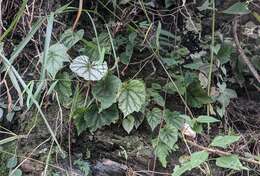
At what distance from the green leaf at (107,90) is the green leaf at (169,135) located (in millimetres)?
214

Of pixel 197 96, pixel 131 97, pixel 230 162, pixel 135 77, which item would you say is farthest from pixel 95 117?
pixel 230 162

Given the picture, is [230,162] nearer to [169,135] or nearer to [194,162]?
[194,162]

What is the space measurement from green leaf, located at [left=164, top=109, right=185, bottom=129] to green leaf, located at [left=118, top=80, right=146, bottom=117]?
0.13 meters

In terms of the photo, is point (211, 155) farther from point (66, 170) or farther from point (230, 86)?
point (66, 170)

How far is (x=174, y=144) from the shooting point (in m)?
1.62

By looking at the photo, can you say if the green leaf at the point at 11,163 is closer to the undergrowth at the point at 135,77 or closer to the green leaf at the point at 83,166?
the undergrowth at the point at 135,77

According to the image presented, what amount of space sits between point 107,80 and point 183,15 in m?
0.49

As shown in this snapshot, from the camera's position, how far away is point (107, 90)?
1.61 meters

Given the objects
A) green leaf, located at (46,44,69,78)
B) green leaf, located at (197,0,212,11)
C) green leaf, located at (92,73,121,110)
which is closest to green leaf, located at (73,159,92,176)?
green leaf, located at (92,73,121,110)

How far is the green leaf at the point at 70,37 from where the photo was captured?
1.68 metres

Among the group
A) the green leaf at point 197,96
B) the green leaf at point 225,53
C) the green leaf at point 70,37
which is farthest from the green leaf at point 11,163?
the green leaf at point 225,53

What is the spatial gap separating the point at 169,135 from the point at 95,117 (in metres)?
0.28

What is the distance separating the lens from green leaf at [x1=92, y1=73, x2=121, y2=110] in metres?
1.58

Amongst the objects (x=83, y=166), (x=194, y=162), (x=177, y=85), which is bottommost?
(x=83, y=166)
